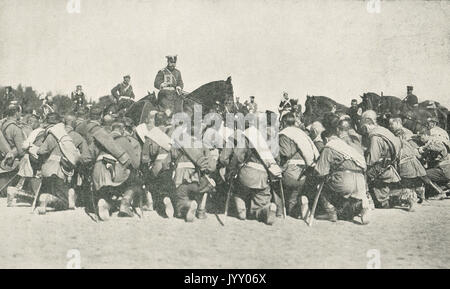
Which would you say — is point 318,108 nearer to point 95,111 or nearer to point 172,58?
point 172,58

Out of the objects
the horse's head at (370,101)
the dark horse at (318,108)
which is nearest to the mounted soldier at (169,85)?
the dark horse at (318,108)

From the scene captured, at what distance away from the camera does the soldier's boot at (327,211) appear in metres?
7.80

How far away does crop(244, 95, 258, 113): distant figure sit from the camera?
27.2 feet

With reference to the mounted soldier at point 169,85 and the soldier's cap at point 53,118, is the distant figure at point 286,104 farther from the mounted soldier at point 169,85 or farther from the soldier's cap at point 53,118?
the soldier's cap at point 53,118

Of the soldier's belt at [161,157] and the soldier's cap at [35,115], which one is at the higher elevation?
the soldier's cap at [35,115]

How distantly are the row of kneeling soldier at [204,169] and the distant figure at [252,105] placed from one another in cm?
35

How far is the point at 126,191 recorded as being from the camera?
784 cm

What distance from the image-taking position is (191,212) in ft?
25.2

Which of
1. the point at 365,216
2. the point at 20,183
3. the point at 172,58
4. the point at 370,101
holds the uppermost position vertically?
the point at 172,58

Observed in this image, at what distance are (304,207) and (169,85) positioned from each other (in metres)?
2.64

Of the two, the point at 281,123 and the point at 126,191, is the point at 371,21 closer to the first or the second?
the point at 281,123

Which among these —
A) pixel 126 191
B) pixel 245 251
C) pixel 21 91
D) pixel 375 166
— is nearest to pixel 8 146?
pixel 21 91

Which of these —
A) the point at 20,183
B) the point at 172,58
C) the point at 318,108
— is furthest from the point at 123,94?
the point at 318,108

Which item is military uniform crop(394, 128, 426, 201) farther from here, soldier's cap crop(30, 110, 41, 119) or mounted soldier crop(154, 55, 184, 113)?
soldier's cap crop(30, 110, 41, 119)
